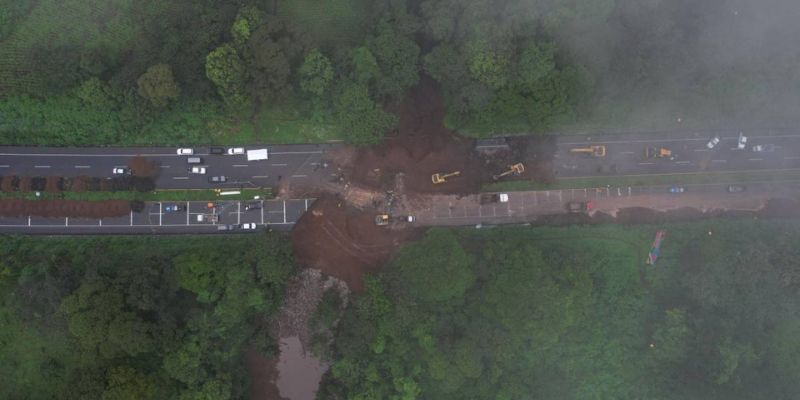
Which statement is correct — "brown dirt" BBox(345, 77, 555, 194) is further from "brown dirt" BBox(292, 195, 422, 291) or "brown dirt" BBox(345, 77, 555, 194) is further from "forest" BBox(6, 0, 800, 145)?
"brown dirt" BBox(292, 195, 422, 291)

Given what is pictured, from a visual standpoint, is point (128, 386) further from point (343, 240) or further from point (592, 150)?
point (592, 150)

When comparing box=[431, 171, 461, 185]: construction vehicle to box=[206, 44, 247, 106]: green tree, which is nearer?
box=[206, 44, 247, 106]: green tree

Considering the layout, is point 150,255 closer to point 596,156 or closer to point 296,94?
point 296,94

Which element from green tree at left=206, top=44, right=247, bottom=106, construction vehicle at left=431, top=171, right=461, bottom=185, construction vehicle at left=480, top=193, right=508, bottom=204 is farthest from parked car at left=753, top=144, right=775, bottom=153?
green tree at left=206, top=44, right=247, bottom=106

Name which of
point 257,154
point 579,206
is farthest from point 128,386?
point 579,206

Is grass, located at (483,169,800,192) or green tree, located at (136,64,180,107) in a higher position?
green tree, located at (136,64,180,107)

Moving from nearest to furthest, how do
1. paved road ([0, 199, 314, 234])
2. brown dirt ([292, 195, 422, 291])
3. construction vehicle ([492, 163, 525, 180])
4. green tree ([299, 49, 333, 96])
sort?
green tree ([299, 49, 333, 96]), brown dirt ([292, 195, 422, 291]), paved road ([0, 199, 314, 234]), construction vehicle ([492, 163, 525, 180])
